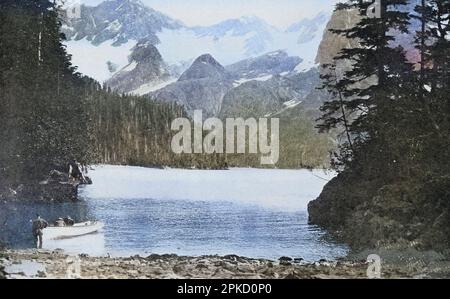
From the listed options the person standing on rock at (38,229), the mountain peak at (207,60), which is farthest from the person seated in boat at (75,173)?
the mountain peak at (207,60)

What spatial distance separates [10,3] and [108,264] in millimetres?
2551

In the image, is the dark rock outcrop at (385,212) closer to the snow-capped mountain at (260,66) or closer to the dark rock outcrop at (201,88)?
the snow-capped mountain at (260,66)

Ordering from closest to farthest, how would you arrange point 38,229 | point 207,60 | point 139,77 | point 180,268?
point 180,268 → point 38,229 → point 139,77 → point 207,60

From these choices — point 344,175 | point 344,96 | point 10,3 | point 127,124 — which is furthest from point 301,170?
point 10,3

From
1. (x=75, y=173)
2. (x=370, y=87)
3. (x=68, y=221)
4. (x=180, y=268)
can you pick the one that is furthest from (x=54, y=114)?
(x=370, y=87)

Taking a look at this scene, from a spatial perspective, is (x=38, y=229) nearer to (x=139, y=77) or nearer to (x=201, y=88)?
(x=139, y=77)

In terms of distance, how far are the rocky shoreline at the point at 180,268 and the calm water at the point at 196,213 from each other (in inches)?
3.0

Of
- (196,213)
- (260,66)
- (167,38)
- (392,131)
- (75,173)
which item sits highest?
(167,38)

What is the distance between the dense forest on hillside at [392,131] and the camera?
6.29m

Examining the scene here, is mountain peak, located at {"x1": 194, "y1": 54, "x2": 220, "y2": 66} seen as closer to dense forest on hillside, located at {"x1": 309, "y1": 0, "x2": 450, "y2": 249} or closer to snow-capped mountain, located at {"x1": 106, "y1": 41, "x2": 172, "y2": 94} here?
snow-capped mountain, located at {"x1": 106, "y1": 41, "x2": 172, "y2": 94}

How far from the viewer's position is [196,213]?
6.47 metres

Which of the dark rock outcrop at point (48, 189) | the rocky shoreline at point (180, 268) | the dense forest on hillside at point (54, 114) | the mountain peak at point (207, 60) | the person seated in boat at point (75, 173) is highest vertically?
the mountain peak at point (207, 60)

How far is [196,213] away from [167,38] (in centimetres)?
163

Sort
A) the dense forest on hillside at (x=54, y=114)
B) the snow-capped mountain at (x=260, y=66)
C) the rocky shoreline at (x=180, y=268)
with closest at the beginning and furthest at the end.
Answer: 1. the rocky shoreline at (x=180, y=268)
2. the dense forest on hillside at (x=54, y=114)
3. the snow-capped mountain at (x=260, y=66)
